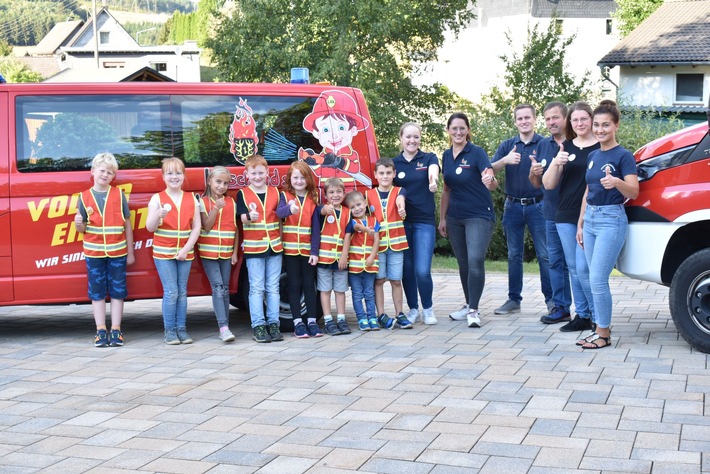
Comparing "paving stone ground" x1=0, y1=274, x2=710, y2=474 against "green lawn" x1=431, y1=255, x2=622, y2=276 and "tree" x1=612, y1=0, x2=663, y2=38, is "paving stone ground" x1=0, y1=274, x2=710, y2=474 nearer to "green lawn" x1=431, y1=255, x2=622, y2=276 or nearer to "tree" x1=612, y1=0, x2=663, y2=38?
"green lawn" x1=431, y1=255, x2=622, y2=276

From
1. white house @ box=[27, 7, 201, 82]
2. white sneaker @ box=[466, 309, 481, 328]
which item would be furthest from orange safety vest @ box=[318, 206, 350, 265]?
white house @ box=[27, 7, 201, 82]

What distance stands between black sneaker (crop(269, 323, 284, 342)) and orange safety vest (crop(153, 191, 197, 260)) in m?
1.03

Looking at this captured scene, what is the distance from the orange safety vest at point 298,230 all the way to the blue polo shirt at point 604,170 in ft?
7.68

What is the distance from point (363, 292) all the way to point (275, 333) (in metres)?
0.93

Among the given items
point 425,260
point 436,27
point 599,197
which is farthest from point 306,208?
point 436,27

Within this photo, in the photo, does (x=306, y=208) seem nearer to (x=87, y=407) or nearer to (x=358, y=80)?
(x=87, y=407)

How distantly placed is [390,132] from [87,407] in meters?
27.0

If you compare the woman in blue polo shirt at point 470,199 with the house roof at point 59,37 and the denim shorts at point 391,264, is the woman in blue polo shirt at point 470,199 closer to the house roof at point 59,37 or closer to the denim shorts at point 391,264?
the denim shorts at point 391,264

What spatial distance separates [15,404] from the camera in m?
5.79

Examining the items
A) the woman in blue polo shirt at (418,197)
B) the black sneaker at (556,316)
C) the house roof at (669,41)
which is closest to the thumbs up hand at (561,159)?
the woman in blue polo shirt at (418,197)

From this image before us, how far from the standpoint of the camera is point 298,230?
26.0 feet

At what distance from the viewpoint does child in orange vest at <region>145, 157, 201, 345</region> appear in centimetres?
748

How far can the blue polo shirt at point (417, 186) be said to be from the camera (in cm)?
827

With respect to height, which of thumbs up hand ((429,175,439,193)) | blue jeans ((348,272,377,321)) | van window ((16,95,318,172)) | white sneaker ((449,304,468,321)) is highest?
van window ((16,95,318,172))
